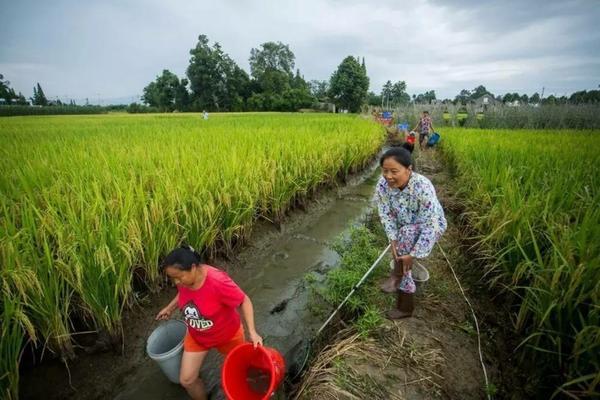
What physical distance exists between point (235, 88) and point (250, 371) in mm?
47706

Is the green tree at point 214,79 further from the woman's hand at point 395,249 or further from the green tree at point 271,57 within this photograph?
the woman's hand at point 395,249

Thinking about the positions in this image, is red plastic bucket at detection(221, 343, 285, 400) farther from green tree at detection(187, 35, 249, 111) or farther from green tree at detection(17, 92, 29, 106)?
green tree at detection(17, 92, 29, 106)

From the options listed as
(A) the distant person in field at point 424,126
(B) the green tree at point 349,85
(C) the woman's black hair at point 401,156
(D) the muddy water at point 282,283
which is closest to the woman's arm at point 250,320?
(D) the muddy water at point 282,283

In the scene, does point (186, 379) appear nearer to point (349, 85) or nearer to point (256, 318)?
point (256, 318)

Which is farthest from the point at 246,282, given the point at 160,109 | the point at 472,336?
the point at 160,109

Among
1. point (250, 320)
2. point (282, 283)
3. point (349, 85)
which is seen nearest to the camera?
point (250, 320)

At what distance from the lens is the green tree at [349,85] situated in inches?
1505

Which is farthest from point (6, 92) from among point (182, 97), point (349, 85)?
point (349, 85)

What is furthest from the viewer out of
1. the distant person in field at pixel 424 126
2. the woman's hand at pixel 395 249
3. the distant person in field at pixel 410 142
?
the distant person in field at pixel 424 126

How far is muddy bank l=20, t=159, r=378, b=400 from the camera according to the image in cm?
183

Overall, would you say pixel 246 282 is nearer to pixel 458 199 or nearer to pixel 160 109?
pixel 458 199

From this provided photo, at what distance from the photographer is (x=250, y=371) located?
1.72 m

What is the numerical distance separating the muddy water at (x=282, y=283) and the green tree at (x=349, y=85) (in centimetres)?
3774

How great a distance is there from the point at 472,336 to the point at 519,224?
0.95 m
